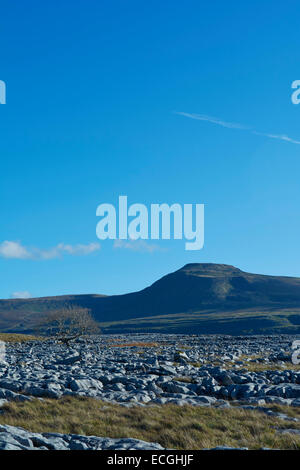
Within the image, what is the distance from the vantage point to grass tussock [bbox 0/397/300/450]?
10016mm

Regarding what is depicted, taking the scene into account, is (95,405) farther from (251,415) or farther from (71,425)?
(251,415)

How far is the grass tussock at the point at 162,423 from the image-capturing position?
10.0 meters

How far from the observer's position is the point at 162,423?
11.6 metres

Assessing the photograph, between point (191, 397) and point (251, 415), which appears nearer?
point (251, 415)

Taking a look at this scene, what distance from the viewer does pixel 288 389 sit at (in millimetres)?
16578

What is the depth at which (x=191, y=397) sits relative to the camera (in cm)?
1562
